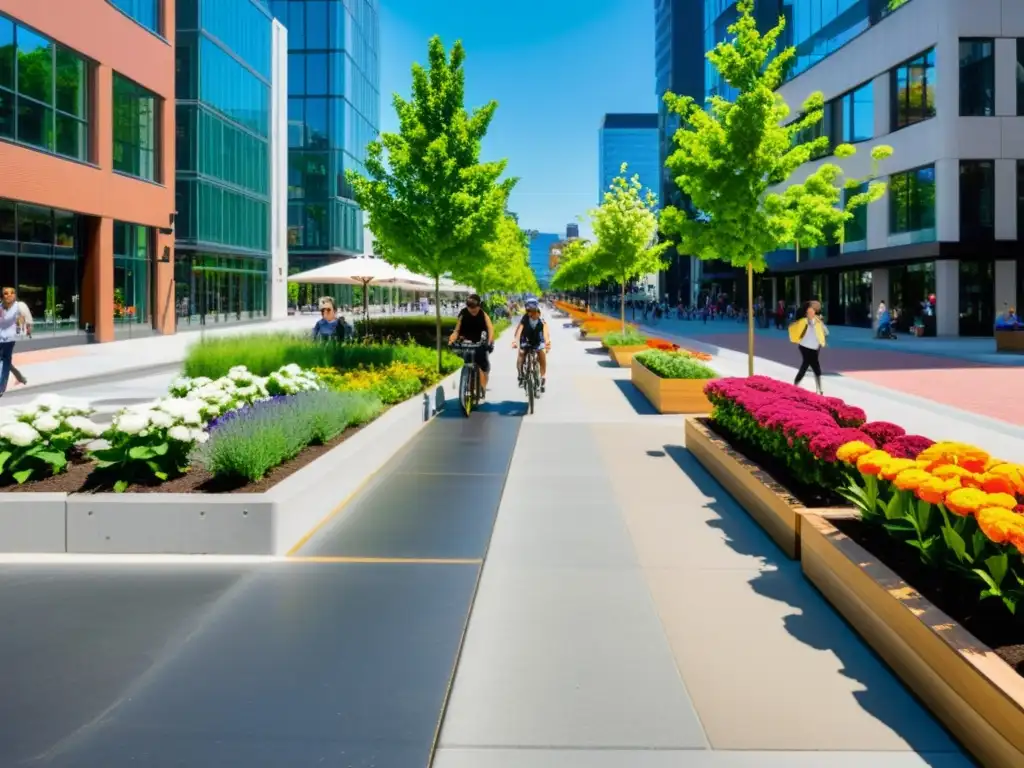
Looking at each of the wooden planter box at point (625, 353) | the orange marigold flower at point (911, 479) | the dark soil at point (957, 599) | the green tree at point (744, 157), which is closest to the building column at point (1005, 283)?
the wooden planter box at point (625, 353)

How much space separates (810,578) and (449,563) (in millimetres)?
2344

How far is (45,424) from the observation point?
8.23 m

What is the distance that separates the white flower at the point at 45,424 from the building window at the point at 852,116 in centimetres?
4680

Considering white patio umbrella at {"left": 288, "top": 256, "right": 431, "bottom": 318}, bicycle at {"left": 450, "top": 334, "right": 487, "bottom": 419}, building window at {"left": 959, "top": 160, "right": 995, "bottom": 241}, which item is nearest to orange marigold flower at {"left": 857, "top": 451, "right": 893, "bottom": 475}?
bicycle at {"left": 450, "top": 334, "right": 487, "bottom": 419}

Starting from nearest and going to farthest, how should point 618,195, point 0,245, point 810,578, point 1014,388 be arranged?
point 810,578 < point 1014,388 < point 0,245 < point 618,195

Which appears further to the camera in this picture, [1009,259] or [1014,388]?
[1009,259]

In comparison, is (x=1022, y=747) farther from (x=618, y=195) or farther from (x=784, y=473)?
(x=618, y=195)

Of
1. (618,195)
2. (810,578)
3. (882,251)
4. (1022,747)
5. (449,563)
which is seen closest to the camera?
(1022,747)

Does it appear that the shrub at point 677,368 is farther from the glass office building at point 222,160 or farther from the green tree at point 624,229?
the glass office building at point 222,160

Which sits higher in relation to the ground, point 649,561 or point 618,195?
point 618,195

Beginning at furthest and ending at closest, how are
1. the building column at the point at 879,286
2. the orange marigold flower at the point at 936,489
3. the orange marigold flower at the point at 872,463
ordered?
the building column at the point at 879,286
the orange marigold flower at the point at 872,463
the orange marigold flower at the point at 936,489

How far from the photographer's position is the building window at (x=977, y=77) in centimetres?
4159

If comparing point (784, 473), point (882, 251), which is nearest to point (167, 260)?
point (882, 251)

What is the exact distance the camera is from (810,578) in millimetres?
6629
